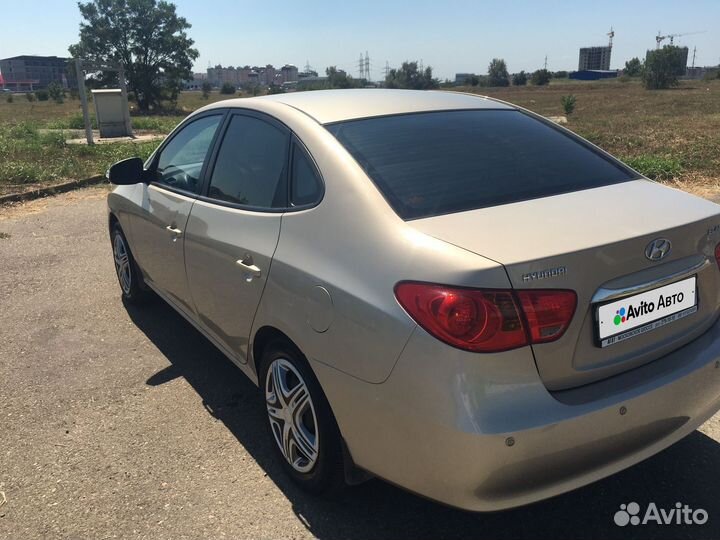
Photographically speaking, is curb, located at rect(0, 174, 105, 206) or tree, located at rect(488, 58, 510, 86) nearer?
curb, located at rect(0, 174, 105, 206)

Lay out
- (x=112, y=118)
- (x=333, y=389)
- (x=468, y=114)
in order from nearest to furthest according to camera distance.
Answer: (x=333, y=389), (x=468, y=114), (x=112, y=118)

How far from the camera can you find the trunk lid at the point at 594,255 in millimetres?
1949

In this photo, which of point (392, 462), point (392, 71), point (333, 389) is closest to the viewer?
point (392, 462)

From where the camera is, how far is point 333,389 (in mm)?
2250

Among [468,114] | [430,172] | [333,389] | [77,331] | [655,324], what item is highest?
[468,114]

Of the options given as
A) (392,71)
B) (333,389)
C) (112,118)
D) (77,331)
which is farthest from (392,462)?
(392,71)

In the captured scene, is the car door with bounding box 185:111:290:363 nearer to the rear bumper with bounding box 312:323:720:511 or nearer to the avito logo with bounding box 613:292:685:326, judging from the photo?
the rear bumper with bounding box 312:323:720:511

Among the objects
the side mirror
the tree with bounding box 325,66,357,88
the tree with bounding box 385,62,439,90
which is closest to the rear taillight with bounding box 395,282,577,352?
the side mirror

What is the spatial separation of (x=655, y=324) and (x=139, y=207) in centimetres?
328

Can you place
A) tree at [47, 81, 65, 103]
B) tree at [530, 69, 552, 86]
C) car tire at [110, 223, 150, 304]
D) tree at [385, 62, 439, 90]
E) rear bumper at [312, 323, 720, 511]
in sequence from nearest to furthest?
rear bumper at [312, 323, 720, 511] → car tire at [110, 223, 150, 304] → tree at [47, 81, 65, 103] → tree at [385, 62, 439, 90] → tree at [530, 69, 552, 86]

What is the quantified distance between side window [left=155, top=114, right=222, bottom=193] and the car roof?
20 centimetres

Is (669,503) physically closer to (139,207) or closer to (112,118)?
(139,207)

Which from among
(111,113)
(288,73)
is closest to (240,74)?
(288,73)

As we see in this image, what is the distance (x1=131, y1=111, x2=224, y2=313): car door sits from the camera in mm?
3525
